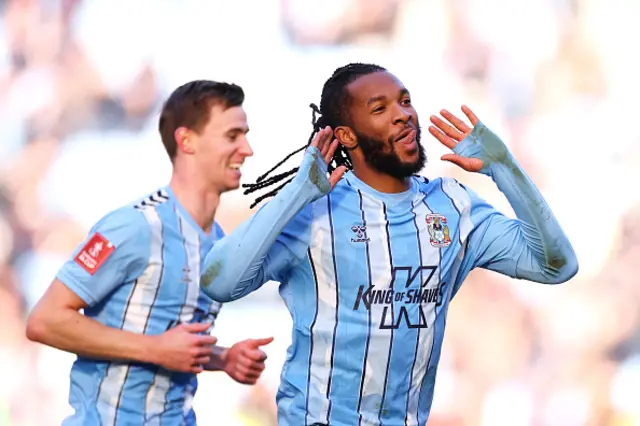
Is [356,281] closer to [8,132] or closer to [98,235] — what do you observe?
[98,235]

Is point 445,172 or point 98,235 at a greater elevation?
point 445,172

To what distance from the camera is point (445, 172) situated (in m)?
5.45

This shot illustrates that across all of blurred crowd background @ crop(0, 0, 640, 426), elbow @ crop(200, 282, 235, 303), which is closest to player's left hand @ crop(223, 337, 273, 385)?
elbow @ crop(200, 282, 235, 303)

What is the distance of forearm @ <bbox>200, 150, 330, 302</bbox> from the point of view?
271 centimetres

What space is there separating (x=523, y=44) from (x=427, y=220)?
2.86 metres

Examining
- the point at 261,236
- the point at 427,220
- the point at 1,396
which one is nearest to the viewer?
the point at 261,236

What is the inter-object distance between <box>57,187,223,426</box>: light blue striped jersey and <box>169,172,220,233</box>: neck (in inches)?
6.9

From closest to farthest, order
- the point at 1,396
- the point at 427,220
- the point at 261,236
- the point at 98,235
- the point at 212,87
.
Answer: the point at 261,236, the point at 427,220, the point at 98,235, the point at 212,87, the point at 1,396

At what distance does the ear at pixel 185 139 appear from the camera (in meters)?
3.80

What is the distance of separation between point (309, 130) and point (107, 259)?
7.50 feet

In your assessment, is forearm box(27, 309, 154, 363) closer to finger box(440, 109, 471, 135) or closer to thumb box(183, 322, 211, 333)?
thumb box(183, 322, 211, 333)

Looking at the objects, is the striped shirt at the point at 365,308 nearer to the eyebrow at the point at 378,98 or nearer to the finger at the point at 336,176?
the finger at the point at 336,176

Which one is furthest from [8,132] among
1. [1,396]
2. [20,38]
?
[1,396]

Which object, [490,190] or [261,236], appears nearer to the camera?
[261,236]
